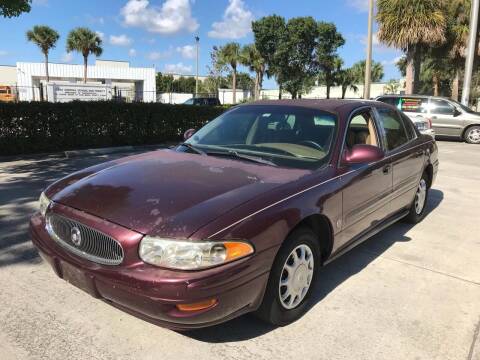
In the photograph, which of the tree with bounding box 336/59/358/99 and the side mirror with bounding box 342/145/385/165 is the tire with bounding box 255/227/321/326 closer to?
the side mirror with bounding box 342/145/385/165

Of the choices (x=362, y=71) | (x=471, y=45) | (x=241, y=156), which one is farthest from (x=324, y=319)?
(x=362, y=71)

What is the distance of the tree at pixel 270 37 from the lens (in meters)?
46.0

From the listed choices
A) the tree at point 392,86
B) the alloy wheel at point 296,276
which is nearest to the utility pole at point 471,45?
the alloy wheel at point 296,276

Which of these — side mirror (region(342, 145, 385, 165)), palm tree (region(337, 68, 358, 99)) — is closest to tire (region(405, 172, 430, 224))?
side mirror (region(342, 145, 385, 165))

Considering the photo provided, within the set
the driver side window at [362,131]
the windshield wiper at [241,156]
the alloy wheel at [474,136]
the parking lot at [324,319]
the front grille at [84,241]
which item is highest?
the driver side window at [362,131]

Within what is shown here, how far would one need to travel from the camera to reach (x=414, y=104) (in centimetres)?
1673

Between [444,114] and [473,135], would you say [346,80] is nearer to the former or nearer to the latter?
[444,114]

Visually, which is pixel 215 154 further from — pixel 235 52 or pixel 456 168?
pixel 235 52

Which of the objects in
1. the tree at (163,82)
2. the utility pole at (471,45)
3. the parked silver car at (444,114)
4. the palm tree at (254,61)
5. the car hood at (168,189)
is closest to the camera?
the car hood at (168,189)

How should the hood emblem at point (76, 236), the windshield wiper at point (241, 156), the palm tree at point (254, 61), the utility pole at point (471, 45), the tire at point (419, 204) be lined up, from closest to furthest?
1. the hood emblem at point (76, 236)
2. the windshield wiper at point (241, 156)
3. the tire at point (419, 204)
4. the utility pole at point (471, 45)
5. the palm tree at point (254, 61)

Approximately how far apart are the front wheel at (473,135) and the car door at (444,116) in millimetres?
301

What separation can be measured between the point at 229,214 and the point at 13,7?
8672 mm

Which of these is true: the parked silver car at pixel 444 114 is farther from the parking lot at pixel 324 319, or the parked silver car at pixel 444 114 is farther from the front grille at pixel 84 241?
the front grille at pixel 84 241

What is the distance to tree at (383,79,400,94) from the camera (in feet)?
206
